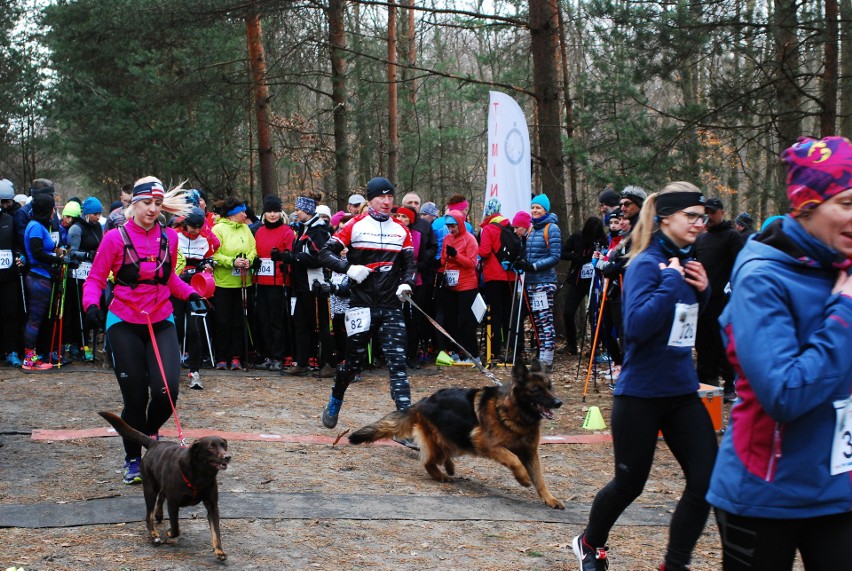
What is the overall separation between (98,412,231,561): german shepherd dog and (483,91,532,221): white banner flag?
27.3ft

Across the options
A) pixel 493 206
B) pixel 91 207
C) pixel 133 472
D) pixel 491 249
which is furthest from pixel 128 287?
pixel 491 249

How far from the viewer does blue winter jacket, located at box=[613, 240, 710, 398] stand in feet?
14.7

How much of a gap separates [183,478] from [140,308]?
65.8 inches

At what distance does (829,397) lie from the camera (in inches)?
99.7

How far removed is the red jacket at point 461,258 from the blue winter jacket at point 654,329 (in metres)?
8.87

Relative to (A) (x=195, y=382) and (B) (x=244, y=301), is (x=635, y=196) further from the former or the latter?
(B) (x=244, y=301)

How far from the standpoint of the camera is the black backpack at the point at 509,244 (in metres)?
13.4

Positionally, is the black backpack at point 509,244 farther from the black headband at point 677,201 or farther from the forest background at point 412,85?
the black headband at point 677,201

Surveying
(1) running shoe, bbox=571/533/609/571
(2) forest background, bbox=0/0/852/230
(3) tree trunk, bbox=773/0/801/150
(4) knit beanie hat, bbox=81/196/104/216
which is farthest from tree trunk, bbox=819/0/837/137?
(4) knit beanie hat, bbox=81/196/104/216

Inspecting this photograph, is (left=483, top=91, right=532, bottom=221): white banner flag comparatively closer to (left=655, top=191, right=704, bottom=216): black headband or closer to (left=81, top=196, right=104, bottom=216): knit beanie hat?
(left=81, top=196, right=104, bottom=216): knit beanie hat

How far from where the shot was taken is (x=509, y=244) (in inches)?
530

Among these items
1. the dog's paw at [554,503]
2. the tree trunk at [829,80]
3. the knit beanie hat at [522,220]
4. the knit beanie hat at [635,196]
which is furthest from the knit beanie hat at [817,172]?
the tree trunk at [829,80]

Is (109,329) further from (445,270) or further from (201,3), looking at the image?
(201,3)

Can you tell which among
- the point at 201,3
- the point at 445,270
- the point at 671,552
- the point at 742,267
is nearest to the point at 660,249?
the point at 671,552
